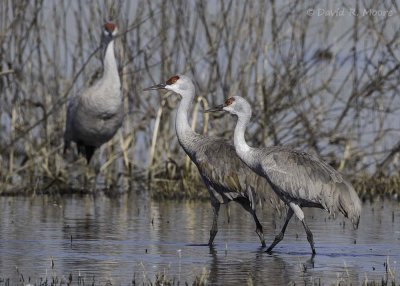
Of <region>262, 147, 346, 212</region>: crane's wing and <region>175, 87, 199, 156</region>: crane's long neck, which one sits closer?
<region>262, 147, 346, 212</region>: crane's wing

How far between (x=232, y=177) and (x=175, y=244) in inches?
33.9

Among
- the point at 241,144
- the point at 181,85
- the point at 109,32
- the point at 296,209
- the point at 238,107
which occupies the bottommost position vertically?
the point at 296,209

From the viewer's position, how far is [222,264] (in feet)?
24.7

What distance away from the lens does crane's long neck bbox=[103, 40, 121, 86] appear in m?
12.6

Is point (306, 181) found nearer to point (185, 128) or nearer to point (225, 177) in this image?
point (225, 177)

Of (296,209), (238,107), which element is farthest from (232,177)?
(296,209)

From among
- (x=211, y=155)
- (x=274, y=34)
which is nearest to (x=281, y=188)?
(x=211, y=155)

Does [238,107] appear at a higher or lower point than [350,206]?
higher

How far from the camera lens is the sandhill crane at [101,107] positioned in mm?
12625

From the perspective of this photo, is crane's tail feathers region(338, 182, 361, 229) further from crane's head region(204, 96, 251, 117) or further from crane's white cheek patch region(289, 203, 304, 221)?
crane's head region(204, 96, 251, 117)

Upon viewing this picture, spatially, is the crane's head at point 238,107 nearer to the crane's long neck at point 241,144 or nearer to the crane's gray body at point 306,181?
the crane's long neck at point 241,144

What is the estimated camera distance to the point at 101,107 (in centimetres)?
1278

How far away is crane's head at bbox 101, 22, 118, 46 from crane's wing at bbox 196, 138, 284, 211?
341 centimetres

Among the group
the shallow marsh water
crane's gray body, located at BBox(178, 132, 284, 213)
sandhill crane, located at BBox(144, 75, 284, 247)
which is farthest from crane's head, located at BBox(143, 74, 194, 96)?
the shallow marsh water
